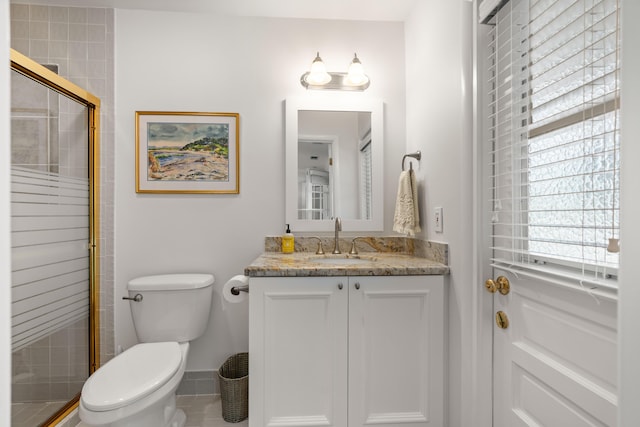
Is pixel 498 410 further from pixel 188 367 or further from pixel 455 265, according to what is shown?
pixel 188 367

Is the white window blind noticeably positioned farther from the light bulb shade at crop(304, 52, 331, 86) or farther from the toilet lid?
the toilet lid

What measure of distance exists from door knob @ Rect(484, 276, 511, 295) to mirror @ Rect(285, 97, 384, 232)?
35.9 inches

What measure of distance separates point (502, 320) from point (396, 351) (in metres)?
0.49

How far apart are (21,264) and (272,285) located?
1129 mm

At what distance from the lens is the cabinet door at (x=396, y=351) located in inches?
59.1

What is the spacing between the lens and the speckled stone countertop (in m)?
1.47

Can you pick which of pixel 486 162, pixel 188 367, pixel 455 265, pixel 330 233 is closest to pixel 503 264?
pixel 455 265

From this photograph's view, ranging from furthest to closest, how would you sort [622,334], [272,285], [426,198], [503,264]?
[426,198], [272,285], [503,264], [622,334]

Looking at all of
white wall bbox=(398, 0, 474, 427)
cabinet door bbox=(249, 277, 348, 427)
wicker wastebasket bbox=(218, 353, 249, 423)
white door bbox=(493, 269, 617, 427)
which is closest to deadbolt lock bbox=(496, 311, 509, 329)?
white door bbox=(493, 269, 617, 427)

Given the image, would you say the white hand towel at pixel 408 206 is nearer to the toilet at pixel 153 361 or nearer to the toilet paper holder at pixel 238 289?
the toilet paper holder at pixel 238 289

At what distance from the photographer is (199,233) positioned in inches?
81.0

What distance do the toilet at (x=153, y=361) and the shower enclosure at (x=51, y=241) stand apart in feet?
1.18
